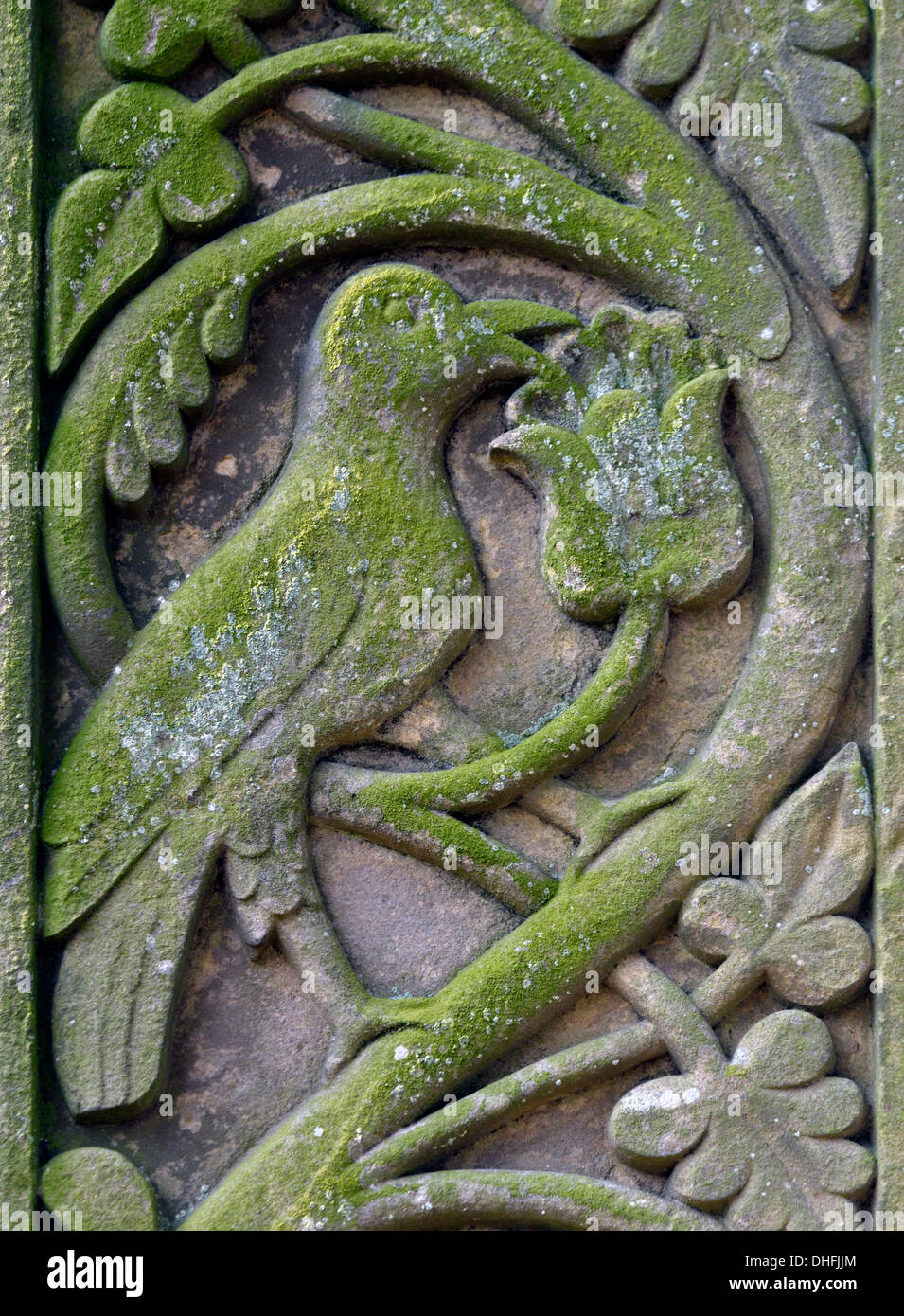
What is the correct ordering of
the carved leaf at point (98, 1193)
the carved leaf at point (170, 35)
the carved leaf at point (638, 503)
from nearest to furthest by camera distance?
the carved leaf at point (98, 1193) < the carved leaf at point (638, 503) < the carved leaf at point (170, 35)

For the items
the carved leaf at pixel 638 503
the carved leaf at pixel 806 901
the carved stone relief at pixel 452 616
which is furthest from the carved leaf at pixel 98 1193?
the carved leaf at pixel 638 503

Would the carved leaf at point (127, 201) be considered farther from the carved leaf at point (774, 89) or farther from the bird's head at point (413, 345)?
the carved leaf at point (774, 89)

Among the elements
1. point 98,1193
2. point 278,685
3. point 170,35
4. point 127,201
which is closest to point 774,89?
point 170,35

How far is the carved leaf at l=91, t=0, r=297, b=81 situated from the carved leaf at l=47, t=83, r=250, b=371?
9cm

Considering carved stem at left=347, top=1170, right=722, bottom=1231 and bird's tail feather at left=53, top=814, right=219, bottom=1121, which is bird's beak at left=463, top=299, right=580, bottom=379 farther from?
carved stem at left=347, top=1170, right=722, bottom=1231

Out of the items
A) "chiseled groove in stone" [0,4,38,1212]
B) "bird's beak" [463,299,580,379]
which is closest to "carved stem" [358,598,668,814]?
"bird's beak" [463,299,580,379]

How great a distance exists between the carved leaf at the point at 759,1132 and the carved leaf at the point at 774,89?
1.72m

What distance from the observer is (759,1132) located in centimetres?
280

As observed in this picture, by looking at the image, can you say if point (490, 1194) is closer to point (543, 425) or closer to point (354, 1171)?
point (354, 1171)

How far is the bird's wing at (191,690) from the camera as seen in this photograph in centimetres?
288

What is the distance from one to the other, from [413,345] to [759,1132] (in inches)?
72.6

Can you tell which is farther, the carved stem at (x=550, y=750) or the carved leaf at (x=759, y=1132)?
the carved stem at (x=550, y=750)

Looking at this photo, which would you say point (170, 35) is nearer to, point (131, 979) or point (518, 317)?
point (518, 317)

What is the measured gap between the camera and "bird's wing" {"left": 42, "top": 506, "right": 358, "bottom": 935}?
288cm
